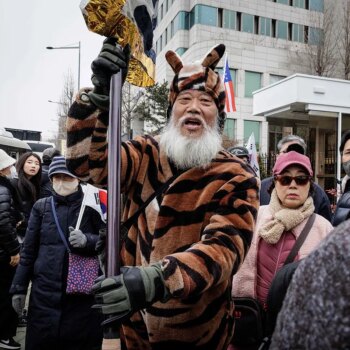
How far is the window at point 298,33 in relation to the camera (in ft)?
111

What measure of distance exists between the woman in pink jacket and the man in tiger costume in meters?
0.68

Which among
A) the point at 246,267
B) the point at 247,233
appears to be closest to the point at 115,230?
the point at 247,233

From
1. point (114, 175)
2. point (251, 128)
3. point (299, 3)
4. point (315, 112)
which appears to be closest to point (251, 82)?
point (251, 128)

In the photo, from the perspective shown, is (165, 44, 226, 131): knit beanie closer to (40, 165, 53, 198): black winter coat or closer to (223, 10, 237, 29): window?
(40, 165, 53, 198): black winter coat

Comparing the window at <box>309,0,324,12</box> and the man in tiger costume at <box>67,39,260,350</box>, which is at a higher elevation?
the window at <box>309,0,324,12</box>

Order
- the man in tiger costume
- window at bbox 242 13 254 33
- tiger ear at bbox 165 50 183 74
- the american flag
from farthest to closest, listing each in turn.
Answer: window at bbox 242 13 254 33 < the american flag < tiger ear at bbox 165 50 183 74 < the man in tiger costume

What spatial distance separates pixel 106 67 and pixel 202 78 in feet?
2.03

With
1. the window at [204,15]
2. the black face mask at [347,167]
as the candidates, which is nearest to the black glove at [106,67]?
the black face mask at [347,167]

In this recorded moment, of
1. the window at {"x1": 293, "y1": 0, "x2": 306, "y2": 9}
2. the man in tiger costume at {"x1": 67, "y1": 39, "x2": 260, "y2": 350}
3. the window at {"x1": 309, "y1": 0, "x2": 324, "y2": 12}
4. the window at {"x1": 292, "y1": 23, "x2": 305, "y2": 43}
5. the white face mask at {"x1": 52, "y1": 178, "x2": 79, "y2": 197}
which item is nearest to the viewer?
the man in tiger costume at {"x1": 67, "y1": 39, "x2": 260, "y2": 350}

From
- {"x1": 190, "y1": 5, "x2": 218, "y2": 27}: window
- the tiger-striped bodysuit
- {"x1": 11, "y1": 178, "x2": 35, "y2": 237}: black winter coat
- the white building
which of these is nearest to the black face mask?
the tiger-striped bodysuit

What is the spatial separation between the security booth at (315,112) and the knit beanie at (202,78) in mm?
7958

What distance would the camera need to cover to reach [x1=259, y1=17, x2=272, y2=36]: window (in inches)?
1308

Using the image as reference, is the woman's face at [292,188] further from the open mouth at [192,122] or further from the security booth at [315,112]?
the security booth at [315,112]

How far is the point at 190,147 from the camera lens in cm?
202
